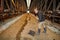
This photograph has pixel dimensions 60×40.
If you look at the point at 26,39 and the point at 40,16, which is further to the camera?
the point at 40,16

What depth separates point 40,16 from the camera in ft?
28.9

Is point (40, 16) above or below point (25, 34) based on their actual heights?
above

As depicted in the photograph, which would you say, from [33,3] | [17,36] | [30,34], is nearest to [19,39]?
[17,36]

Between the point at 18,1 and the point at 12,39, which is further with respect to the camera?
the point at 18,1

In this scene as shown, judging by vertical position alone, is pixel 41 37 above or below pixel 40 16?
below

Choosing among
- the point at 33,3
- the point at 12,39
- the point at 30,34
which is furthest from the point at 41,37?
the point at 33,3

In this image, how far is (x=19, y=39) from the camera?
802 centimetres

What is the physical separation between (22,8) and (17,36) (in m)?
16.1

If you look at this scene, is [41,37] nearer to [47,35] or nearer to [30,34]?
[47,35]

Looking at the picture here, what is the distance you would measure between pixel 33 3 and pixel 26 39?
58.7ft

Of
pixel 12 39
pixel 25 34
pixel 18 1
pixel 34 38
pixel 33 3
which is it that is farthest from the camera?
pixel 33 3

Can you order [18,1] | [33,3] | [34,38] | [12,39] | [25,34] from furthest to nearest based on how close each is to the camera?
[33,3] → [18,1] → [25,34] → [34,38] → [12,39]

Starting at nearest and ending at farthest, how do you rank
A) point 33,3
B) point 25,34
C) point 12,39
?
point 12,39 < point 25,34 < point 33,3

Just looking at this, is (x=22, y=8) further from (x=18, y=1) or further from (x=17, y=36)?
(x=17, y=36)
